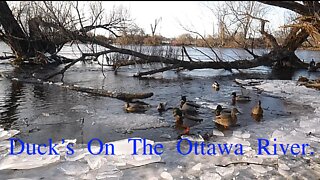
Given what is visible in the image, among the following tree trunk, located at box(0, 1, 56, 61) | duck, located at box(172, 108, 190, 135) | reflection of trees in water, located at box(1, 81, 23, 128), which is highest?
tree trunk, located at box(0, 1, 56, 61)

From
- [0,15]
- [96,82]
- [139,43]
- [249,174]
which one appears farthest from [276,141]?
[0,15]

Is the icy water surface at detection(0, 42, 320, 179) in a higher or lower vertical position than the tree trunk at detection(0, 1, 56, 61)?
lower

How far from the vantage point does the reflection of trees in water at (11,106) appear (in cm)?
656

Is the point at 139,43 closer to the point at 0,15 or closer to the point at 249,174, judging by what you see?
the point at 0,15

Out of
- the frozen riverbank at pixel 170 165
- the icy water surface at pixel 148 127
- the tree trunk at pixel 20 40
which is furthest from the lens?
the tree trunk at pixel 20 40

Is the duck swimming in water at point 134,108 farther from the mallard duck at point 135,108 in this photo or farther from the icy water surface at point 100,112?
the icy water surface at point 100,112

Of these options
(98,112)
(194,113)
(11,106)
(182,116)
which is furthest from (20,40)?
(182,116)

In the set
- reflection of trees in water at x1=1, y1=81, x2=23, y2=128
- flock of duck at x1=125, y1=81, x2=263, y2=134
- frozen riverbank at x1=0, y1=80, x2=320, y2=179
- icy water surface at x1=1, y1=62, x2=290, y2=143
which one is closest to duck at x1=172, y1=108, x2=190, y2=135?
flock of duck at x1=125, y1=81, x2=263, y2=134

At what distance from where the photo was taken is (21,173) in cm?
392

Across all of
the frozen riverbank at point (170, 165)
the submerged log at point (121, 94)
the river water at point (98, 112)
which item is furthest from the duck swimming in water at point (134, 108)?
the frozen riverbank at point (170, 165)

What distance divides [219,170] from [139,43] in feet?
53.3

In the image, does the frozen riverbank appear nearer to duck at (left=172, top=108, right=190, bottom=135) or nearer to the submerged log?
duck at (left=172, top=108, right=190, bottom=135)

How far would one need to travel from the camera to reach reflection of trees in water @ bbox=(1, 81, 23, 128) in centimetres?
656

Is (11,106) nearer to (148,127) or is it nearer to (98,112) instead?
(98,112)
